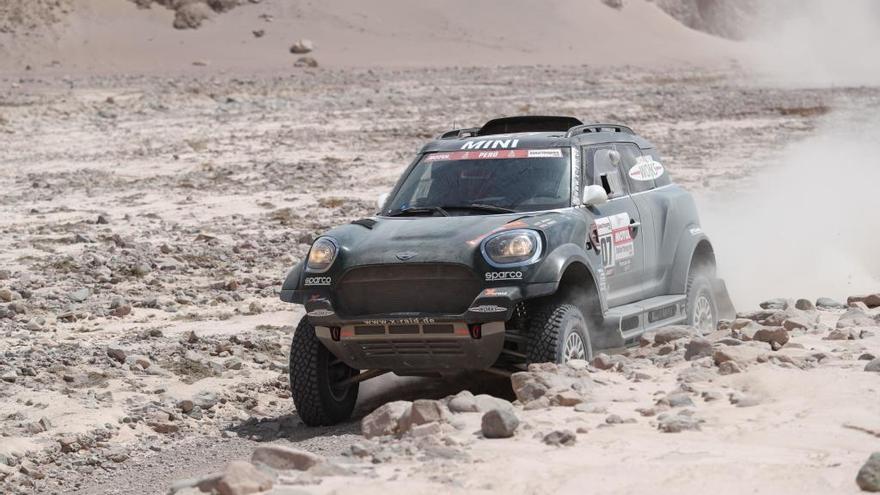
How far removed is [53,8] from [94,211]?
64501mm

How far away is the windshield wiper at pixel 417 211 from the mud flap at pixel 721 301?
3103 mm

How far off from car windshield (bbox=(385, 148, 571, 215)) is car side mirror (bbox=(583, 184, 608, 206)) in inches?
5.2

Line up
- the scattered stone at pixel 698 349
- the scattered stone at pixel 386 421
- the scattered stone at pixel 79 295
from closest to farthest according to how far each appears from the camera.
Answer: the scattered stone at pixel 386 421 < the scattered stone at pixel 698 349 < the scattered stone at pixel 79 295

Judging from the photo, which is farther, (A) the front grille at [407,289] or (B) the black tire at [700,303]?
(B) the black tire at [700,303]

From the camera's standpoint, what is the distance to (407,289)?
30.8 feet

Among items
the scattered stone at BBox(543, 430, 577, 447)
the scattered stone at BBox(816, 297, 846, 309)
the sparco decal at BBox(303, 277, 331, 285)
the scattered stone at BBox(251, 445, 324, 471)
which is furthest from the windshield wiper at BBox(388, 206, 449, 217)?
the scattered stone at BBox(816, 297, 846, 309)

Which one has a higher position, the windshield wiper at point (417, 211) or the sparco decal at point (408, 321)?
the windshield wiper at point (417, 211)

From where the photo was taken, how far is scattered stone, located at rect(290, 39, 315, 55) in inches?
3078

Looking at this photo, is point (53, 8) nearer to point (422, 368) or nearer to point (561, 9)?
point (561, 9)

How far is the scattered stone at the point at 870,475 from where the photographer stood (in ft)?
22.0

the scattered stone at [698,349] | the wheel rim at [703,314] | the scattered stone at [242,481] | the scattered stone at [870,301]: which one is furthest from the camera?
the scattered stone at [870,301]

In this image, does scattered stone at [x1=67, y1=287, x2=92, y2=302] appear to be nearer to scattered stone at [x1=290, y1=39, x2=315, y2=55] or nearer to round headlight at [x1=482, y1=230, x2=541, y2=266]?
round headlight at [x1=482, y1=230, x2=541, y2=266]

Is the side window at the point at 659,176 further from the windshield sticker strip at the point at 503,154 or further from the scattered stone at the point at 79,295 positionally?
the scattered stone at the point at 79,295

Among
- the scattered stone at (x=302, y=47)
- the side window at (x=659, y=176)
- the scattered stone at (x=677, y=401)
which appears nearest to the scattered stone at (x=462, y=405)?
the scattered stone at (x=677, y=401)
